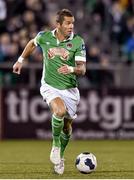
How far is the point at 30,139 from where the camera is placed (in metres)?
21.2

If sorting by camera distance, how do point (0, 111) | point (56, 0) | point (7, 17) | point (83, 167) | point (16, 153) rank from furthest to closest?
point (56, 0), point (7, 17), point (0, 111), point (16, 153), point (83, 167)

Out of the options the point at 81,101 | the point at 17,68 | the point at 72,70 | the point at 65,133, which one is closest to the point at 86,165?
the point at 65,133

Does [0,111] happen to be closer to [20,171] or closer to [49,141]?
[49,141]

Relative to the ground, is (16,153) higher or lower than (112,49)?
lower

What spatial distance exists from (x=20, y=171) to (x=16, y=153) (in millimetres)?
4685

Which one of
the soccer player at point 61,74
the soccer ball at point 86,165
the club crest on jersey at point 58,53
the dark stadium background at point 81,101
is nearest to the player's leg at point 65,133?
the soccer player at point 61,74

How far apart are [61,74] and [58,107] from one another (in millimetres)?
592

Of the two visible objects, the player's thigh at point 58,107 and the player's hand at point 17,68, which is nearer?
the player's thigh at point 58,107

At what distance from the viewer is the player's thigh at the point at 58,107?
1187cm

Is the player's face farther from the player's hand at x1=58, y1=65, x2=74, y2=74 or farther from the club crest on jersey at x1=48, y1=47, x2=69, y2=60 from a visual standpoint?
the player's hand at x1=58, y1=65, x2=74, y2=74

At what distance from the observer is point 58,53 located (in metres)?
12.2

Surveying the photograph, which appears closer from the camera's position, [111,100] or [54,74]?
[54,74]

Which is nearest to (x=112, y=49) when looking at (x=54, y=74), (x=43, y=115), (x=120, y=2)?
(x=120, y=2)

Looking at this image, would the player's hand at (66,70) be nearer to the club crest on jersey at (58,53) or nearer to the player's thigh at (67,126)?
the club crest on jersey at (58,53)
